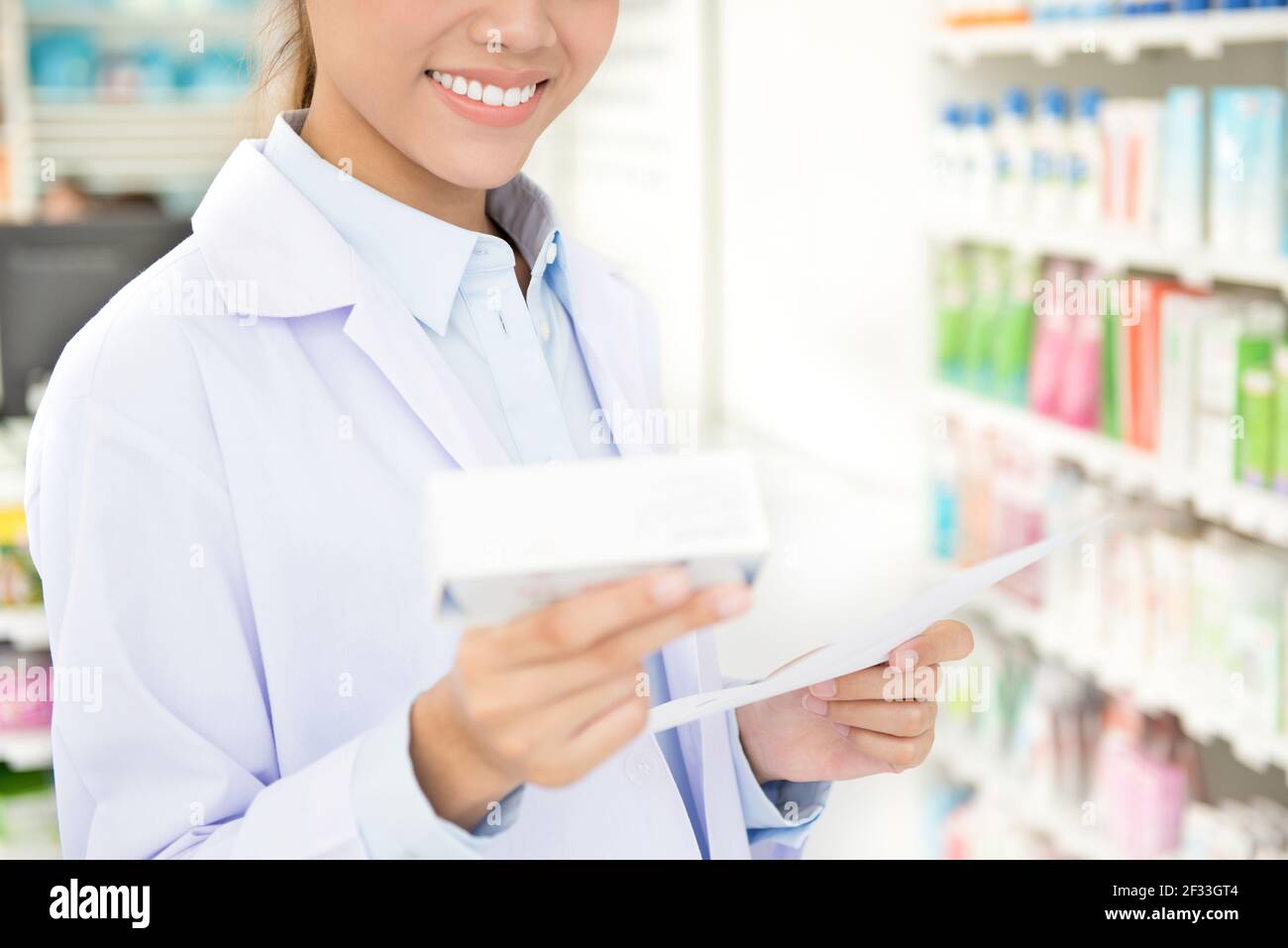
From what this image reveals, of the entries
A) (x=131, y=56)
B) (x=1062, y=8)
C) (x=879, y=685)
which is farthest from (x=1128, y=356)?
(x=131, y=56)

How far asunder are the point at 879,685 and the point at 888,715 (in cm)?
3

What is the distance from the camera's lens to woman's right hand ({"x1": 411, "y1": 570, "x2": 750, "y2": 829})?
24.4 inches

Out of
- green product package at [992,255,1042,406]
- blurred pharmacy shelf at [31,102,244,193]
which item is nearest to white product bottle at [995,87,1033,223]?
green product package at [992,255,1042,406]

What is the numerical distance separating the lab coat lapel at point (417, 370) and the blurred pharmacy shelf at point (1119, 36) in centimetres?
167

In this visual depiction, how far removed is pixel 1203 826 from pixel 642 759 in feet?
5.74

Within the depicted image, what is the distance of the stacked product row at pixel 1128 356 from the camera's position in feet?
7.45

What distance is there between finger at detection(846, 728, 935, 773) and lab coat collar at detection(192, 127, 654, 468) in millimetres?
354

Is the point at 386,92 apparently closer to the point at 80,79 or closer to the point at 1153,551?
the point at 1153,551

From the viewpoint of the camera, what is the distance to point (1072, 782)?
2.79 meters

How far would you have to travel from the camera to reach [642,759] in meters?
1.00

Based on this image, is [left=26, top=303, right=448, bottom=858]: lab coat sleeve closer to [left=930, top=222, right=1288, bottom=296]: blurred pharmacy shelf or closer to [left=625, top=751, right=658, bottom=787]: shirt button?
[left=625, top=751, right=658, bottom=787]: shirt button

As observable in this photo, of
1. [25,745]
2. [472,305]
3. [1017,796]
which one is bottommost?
[1017,796]

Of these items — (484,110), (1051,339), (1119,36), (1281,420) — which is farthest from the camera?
(1051,339)

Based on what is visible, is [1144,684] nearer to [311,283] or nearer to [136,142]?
[311,283]
